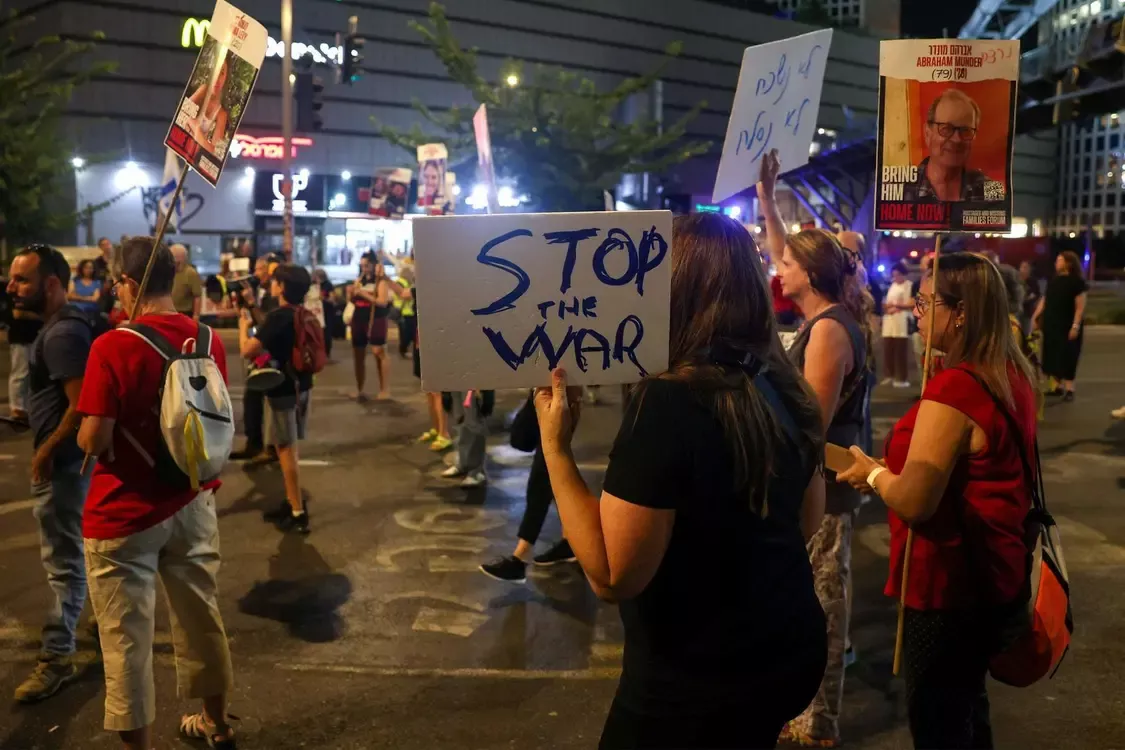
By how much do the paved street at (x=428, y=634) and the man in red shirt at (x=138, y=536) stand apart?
1.33 ft

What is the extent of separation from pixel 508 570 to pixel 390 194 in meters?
11.4

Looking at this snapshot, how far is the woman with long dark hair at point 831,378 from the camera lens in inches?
135

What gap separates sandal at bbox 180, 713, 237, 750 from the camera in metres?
3.59

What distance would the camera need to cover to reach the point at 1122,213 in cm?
7006

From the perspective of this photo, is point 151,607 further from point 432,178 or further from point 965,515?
point 432,178

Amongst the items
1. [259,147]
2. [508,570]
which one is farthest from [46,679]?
[259,147]

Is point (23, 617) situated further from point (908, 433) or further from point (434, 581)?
point (908, 433)

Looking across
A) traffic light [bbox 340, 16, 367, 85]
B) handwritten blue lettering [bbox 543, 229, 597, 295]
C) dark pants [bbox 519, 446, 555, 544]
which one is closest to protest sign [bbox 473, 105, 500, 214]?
dark pants [bbox 519, 446, 555, 544]

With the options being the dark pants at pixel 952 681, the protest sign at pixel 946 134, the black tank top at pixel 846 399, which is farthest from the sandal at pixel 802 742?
the protest sign at pixel 946 134

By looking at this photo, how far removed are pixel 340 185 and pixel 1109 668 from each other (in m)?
31.8

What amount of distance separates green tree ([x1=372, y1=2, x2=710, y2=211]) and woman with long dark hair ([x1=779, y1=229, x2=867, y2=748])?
2516 centimetres

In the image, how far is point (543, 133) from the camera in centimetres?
2850

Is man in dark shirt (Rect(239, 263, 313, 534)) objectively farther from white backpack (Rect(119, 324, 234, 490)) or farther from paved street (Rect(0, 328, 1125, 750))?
white backpack (Rect(119, 324, 234, 490))

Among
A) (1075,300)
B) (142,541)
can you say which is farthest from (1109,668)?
(1075,300)
